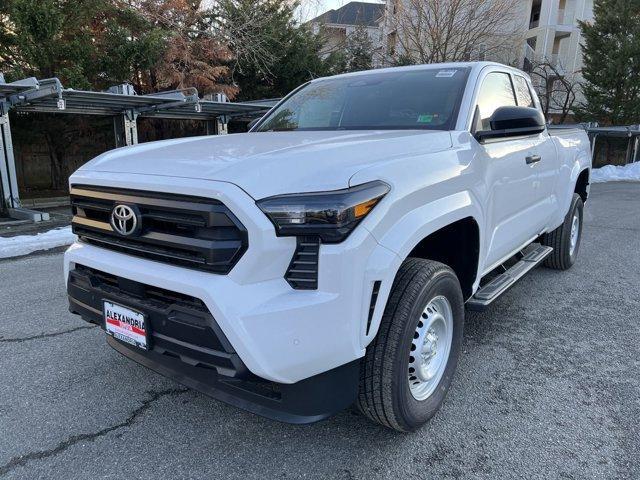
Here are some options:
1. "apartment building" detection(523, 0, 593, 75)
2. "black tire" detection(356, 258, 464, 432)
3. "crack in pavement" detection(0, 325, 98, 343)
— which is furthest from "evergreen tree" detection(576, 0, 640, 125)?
"crack in pavement" detection(0, 325, 98, 343)

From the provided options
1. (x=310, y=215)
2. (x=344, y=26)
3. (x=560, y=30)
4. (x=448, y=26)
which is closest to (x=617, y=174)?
(x=448, y=26)

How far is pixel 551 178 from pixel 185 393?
3.66 metres

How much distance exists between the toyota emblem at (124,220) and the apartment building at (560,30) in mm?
35169

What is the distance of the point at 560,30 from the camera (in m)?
32.6

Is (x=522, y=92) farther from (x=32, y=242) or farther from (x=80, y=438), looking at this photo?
(x=32, y=242)

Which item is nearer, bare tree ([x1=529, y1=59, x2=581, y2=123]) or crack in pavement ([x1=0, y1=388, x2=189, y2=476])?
crack in pavement ([x1=0, y1=388, x2=189, y2=476])

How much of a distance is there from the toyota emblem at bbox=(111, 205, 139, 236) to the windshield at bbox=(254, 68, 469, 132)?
1.64 metres

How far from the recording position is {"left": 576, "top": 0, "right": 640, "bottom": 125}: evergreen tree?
82.2 ft

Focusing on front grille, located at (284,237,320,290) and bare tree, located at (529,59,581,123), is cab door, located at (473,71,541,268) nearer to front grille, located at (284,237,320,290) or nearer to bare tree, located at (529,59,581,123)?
front grille, located at (284,237,320,290)

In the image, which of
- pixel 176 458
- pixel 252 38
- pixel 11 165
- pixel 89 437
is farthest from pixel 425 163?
pixel 252 38

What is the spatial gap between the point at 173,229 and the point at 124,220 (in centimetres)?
29

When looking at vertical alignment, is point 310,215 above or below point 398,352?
above

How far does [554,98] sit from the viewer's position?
26375 mm

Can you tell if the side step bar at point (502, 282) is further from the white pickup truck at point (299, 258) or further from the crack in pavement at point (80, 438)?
the crack in pavement at point (80, 438)
